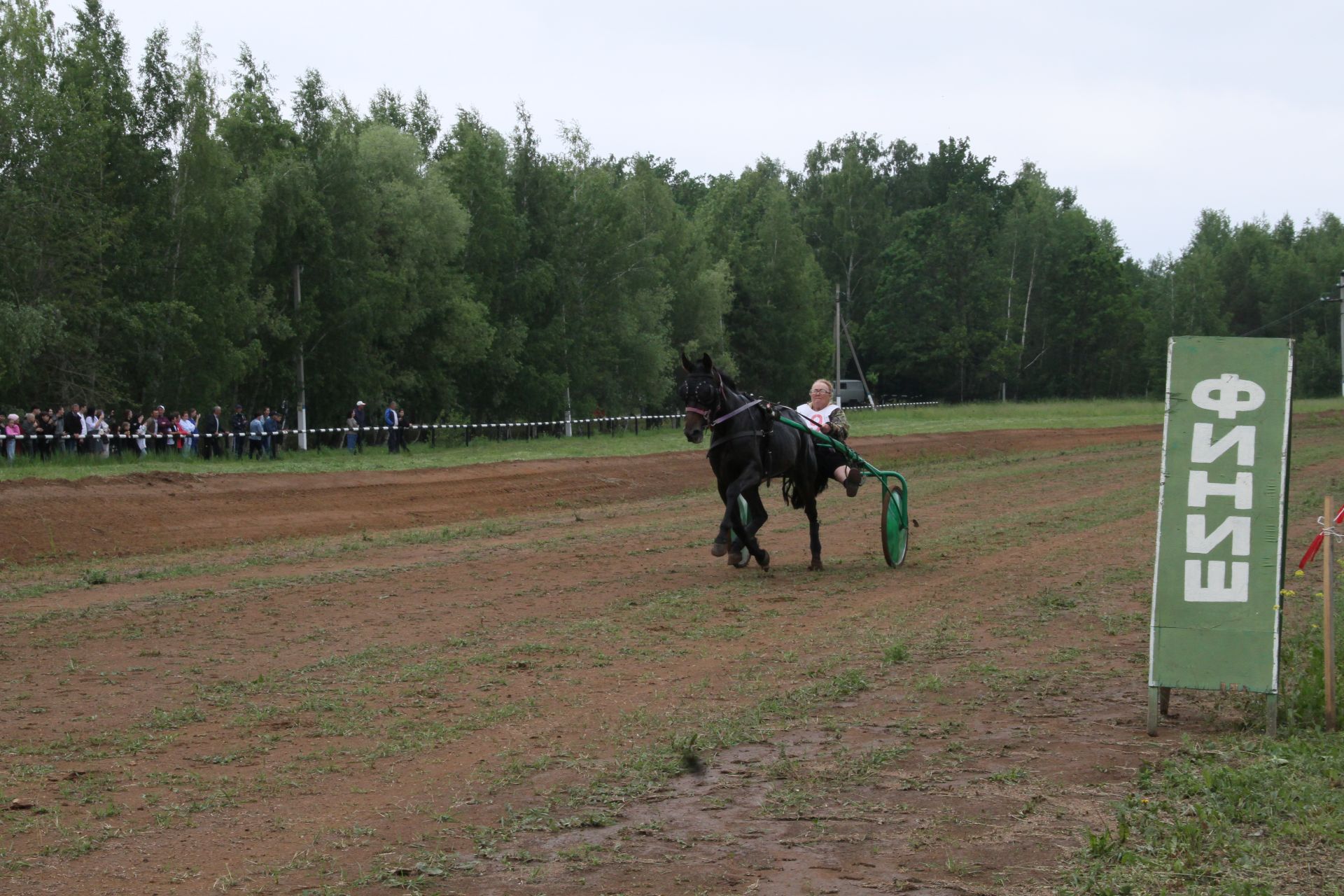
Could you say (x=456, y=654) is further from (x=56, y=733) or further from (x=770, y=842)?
(x=770, y=842)

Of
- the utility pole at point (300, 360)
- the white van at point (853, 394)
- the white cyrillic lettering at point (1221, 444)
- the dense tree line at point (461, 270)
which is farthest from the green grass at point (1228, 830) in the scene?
the white van at point (853, 394)

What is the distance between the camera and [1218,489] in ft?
22.0

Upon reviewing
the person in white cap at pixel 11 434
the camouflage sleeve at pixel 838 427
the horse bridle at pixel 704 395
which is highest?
the horse bridle at pixel 704 395

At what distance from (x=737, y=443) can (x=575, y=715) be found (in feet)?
19.3

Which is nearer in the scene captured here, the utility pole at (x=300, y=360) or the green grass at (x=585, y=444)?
the green grass at (x=585, y=444)

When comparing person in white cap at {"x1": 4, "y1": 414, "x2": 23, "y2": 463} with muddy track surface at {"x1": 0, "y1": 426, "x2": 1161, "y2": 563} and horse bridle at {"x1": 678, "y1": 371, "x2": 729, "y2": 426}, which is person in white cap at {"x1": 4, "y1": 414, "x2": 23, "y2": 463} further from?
horse bridle at {"x1": 678, "y1": 371, "x2": 729, "y2": 426}

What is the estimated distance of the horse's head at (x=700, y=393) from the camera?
1254cm

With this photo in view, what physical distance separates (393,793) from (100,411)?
2683 centimetres

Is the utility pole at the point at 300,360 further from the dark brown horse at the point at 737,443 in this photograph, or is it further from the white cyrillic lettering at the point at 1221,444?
the white cyrillic lettering at the point at 1221,444

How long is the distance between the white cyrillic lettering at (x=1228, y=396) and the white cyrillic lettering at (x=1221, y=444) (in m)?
0.08

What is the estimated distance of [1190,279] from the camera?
94.8m

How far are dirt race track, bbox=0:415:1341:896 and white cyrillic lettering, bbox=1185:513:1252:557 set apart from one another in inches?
39.3

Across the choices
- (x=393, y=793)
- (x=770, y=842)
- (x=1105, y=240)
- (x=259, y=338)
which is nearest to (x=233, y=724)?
(x=393, y=793)

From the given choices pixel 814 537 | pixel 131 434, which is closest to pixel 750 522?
pixel 814 537
